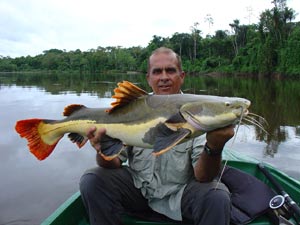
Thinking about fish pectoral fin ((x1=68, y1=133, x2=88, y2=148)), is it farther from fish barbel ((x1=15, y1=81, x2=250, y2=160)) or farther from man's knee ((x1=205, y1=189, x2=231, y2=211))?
man's knee ((x1=205, y1=189, x2=231, y2=211))

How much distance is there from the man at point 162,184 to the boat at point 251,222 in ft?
0.83

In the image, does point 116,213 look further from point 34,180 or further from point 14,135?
point 14,135

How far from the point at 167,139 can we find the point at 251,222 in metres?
2.02

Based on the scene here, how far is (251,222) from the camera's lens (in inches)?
160

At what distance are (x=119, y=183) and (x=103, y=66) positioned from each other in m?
118

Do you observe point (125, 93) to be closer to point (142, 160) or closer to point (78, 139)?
point (78, 139)

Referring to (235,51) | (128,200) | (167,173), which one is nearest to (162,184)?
(167,173)

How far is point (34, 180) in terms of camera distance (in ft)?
25.6

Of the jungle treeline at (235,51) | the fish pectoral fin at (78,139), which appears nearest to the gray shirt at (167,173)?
the fish pectoral fin at (78,139)

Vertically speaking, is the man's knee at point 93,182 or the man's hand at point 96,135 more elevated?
the man's hand at point 96,135

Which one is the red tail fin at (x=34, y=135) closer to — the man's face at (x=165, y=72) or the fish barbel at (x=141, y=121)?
the fish barbel at (x=141, y=121)

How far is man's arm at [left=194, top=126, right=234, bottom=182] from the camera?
270 cm

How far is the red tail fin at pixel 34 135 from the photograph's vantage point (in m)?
3.34

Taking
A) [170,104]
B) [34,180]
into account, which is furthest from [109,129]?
[34,180]
